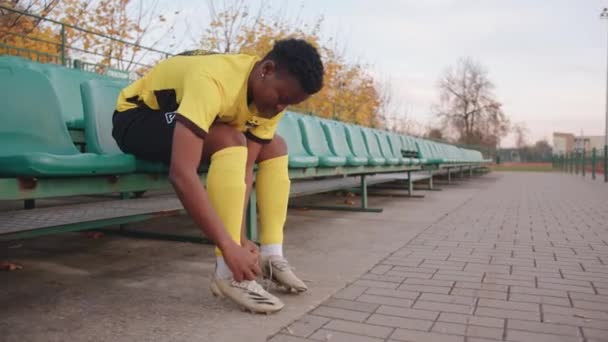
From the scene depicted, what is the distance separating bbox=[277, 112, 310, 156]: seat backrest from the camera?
4.62 metres

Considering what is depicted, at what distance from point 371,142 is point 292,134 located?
2.73 m

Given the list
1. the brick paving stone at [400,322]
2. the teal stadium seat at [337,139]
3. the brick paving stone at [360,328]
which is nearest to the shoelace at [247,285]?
the brick paving stone at [360,328]

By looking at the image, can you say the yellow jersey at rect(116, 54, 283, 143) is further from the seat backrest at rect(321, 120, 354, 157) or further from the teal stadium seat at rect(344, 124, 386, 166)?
the teal stadium seat at rect(344, 124, 386, 166)

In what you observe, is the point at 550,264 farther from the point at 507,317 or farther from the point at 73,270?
the point at 73,270

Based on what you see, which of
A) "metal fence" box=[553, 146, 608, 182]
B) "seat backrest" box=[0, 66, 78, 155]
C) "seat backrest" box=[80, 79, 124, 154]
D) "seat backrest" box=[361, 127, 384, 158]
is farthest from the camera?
"metal fence" box=[553, 146, 608, 182]

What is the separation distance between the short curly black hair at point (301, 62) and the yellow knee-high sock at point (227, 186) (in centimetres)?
39

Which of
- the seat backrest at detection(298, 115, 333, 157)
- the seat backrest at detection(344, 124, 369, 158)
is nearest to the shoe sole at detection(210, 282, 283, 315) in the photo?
the seat backrest at detection(298, 115, 333, 157)

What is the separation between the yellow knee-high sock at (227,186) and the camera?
6.53ft

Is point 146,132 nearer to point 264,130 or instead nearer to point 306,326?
point 264,130

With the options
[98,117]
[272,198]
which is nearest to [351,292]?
[272,198]

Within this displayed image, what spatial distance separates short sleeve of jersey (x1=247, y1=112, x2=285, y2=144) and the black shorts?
0.40 m

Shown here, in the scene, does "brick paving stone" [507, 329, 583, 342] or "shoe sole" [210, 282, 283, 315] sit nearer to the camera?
"brick paving stone" [507, 329, 583, 342]

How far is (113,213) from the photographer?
3.28 meters

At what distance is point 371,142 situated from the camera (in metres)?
7.35
